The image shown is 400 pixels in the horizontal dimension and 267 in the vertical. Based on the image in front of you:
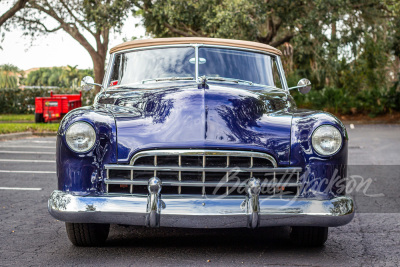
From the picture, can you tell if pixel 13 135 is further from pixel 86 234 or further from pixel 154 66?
pixel 86 234

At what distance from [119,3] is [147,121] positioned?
17450mm

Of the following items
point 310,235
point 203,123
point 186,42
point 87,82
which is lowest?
point 310,235

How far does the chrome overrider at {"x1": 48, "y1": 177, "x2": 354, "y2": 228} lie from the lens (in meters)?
3.73

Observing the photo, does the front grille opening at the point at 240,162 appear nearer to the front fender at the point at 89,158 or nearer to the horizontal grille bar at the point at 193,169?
the horizontal grille bar at the point at 193,169

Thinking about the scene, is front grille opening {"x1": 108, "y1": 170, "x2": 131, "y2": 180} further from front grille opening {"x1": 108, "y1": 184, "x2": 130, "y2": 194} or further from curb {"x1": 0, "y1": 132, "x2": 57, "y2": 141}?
curb {"x1": 0, "y1": 132, "x2": 57, "y2": 141}

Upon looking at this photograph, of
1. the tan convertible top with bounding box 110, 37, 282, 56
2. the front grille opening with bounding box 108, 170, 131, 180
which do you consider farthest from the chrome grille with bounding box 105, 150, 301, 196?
the tan convertible top with bounding box 110, 37, 282, 56

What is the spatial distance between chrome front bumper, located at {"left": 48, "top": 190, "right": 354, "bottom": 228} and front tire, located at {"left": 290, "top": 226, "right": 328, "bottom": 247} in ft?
1.32

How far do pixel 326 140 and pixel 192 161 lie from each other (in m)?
0.99

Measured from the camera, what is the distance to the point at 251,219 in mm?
3754

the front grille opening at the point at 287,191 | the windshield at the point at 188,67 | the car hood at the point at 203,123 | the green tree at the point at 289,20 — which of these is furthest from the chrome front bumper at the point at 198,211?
the green tree at the point at 289,20

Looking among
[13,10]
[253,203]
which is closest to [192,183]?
[253,203]

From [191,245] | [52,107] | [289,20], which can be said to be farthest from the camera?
[52,107]

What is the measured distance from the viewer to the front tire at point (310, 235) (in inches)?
169

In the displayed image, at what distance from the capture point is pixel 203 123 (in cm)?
405
